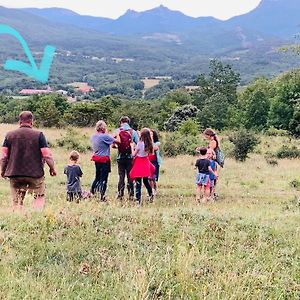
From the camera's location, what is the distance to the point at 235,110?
63.4 meters

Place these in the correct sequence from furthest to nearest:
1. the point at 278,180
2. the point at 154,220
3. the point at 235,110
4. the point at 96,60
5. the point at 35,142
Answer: the point at 96,60 → the point at 235,110 → the point at 278,180 → the point at 35,142 → the point at 154,220

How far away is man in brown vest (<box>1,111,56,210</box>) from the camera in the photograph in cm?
725

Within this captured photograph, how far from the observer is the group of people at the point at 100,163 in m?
7.27

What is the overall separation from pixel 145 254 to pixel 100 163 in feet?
16.3

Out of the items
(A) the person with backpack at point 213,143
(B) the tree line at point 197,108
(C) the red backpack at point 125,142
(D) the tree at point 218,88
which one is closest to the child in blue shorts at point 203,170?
(A) the person with backpack at point 213,143

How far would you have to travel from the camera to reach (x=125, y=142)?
34.0 ft

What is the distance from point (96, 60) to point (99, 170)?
172 metres

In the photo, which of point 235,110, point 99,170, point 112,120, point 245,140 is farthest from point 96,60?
point 99,170

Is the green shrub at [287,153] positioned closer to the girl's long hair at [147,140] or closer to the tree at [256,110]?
the girl's long hair at [147,140]

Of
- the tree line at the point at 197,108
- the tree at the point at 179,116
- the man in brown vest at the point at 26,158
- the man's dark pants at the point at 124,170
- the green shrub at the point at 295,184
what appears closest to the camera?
the man in brown vest at the point at 26,158

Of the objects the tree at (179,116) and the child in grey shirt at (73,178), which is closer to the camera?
the child in grey shirt at (73,178)

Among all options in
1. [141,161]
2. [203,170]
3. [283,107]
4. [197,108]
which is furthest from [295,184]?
[197,108]

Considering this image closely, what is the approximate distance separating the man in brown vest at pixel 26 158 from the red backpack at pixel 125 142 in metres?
3.08

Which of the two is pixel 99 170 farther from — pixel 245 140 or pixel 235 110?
pixel 235 110
